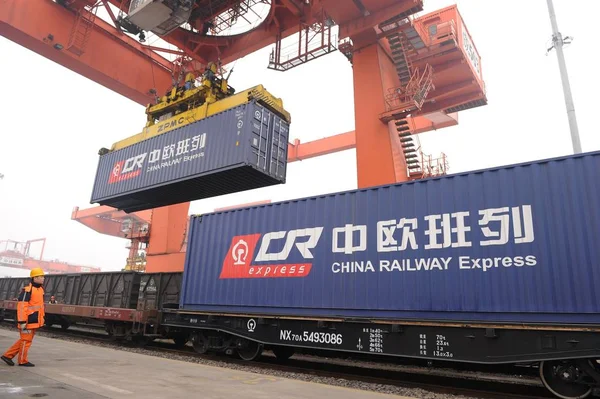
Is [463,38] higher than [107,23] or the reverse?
higher

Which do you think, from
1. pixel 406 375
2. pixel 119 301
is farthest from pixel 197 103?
pixel 406 375

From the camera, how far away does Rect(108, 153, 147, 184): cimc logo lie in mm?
15094

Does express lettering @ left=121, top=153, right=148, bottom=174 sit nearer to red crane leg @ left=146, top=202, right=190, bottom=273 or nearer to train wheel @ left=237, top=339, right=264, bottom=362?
red crane leg @ left=146, top=202, right=190, bottom=273

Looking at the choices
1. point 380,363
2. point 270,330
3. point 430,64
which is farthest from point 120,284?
point 430,64

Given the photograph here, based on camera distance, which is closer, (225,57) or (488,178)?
(488,178)

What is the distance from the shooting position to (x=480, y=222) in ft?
22.0

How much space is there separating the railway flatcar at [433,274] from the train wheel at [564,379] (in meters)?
0.01

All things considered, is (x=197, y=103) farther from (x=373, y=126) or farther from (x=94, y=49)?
(x=373, y=126)

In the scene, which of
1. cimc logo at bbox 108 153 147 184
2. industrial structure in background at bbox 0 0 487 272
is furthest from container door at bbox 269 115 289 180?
cimc logo at bbox 108 153 147 184

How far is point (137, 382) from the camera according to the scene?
5.58 m

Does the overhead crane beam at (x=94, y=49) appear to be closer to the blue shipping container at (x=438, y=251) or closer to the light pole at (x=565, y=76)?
the blue shipping container at (x=438, y=251)

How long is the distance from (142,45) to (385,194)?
15.8 metres

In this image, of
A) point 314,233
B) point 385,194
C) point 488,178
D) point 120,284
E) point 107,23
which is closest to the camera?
point 488,178

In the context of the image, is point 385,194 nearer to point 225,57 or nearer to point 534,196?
point 534,196
